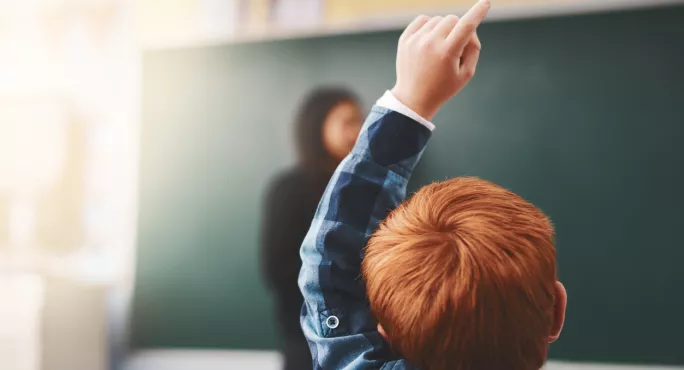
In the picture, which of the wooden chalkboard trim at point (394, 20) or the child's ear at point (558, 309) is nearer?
the child's ear at point (558, 309)

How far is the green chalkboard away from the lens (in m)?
1.69

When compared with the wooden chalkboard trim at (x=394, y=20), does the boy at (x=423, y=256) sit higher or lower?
lower

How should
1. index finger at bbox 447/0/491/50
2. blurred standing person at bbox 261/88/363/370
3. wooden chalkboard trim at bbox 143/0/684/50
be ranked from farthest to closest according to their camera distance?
1. wooden chalkboard trim at bbox 143/0/684/50
2. blurred standing person at bbox 261/88/363/370
3. index finger at bbox 447/0/491/50

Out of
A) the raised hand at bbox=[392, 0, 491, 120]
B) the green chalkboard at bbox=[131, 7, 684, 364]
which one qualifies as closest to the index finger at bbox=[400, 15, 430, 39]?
the raised hand at bbox=[392, 0, 491, 120]

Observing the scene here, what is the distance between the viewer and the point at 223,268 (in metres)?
2.10

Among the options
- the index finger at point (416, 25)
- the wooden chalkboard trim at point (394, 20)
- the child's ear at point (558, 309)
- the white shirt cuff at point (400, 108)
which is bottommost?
the child's ear at point (558, 309)

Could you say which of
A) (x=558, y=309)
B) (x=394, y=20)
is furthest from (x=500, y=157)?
(x=558, y=309)

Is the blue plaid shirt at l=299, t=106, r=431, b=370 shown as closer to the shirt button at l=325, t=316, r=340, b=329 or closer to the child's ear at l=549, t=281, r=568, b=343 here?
the shirt button at l=325, t=316, r=340, b=329

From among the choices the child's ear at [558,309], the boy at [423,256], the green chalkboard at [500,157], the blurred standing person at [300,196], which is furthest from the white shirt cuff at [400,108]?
the green chalkboard at [500,157]

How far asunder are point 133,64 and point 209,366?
1.26 metres

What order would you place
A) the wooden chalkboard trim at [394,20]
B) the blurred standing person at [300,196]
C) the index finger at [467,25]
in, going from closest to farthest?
the index finger at [467,25] < the blurred standing person at [300,196] < the wooden chalkboard trim at [394,20]

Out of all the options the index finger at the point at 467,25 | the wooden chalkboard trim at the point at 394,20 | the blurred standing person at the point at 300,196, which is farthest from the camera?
the wooden chalkboard trim at the point at 394,20

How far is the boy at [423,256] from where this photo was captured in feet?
1.44

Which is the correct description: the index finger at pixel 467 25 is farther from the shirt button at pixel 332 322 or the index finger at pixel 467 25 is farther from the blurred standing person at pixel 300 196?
the blurred standing person at pixel 300 196
